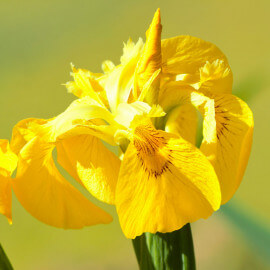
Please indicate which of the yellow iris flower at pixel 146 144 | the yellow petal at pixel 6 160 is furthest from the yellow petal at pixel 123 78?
the yellow petal at pixel 6 160

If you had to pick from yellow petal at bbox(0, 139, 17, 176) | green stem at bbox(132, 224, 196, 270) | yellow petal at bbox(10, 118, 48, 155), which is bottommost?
green stem at bbox(132, 224, 196, 270)

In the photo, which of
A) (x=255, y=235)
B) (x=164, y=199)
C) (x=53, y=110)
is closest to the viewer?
(x=164, y=199)

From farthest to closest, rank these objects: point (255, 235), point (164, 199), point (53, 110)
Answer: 1. point (53, 110)
2. point (255, 235)
3. point (164, 199)

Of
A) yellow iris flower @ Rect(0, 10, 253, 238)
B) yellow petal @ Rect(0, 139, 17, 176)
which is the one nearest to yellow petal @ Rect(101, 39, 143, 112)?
yellow iris flower @ Rect(0, 10, 253, 238)

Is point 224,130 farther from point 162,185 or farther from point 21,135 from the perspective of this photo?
Result: point 21,135

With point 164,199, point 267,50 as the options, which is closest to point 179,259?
point 164,199

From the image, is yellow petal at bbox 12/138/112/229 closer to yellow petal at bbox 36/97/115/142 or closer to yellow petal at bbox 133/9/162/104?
yellow petal at bbox 36/97/115/142

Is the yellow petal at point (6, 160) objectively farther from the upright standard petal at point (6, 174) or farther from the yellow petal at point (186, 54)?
the yellow petal at point (186, 54)

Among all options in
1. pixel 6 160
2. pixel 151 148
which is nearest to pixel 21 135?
pixel 6 160

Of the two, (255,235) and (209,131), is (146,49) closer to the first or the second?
(209,131)
